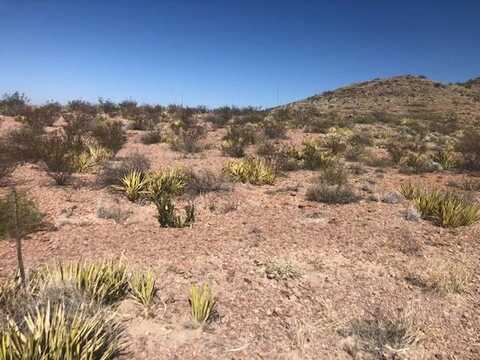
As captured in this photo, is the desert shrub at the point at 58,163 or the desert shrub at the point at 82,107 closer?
the desert shrub at the point at 58,163

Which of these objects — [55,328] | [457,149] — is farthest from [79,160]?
[457,149]

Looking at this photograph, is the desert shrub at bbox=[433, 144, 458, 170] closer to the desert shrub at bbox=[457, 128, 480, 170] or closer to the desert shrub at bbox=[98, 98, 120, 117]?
the desert shrub at bbox=[457, 128, 480, 170]

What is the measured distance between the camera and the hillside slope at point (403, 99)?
127ft

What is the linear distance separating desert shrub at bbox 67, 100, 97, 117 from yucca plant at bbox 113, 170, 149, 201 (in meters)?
17.1

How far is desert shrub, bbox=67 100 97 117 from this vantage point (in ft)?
78.2

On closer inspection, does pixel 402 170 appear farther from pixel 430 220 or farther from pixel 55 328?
pixel 55 328

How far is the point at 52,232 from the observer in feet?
19.1

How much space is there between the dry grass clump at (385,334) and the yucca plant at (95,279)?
2548mm

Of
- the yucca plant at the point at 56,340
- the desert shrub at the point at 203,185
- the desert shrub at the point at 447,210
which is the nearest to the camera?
the yucca plant at the point at 56,340

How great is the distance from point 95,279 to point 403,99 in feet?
164

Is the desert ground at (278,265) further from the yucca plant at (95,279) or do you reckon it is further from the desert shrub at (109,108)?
the desert shrub at (109,108)

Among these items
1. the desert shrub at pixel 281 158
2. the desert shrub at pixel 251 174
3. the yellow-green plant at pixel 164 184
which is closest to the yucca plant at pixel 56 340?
the yellow-green plant at pixel 164 184

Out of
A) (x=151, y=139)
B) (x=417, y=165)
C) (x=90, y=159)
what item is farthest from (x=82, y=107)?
(x=417, y=165)

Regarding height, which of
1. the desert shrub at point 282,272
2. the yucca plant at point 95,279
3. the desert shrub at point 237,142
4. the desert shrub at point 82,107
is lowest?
the desert shrub at point 282,272
